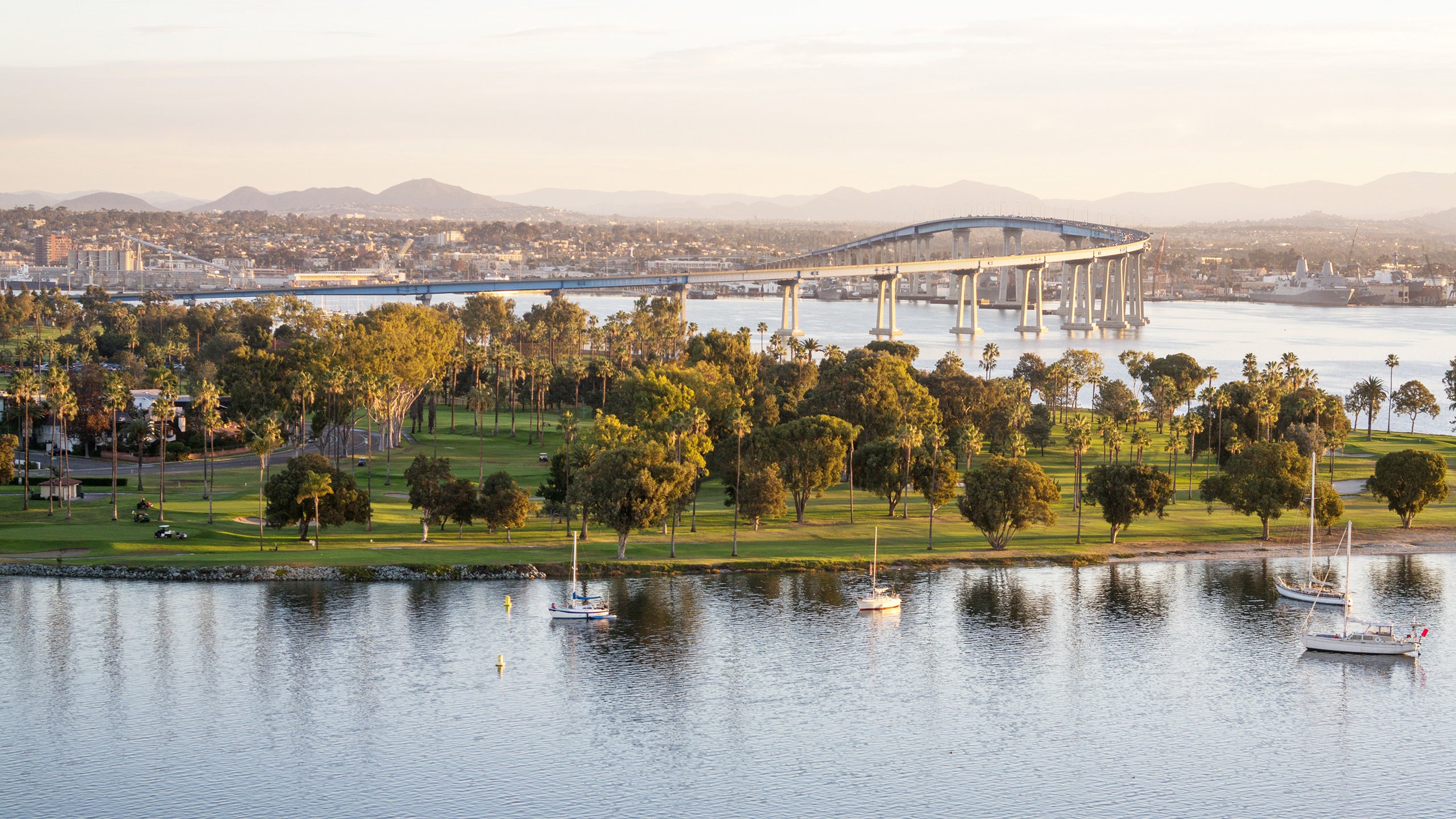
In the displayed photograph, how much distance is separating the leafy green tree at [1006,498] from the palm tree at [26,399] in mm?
47261

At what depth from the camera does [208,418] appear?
264 feet

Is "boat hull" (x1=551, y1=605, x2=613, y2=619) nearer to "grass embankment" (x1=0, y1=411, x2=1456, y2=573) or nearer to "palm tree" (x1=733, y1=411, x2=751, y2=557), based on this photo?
"grass embankment" (x1=0, y1=411, x2=1456, y2=573)

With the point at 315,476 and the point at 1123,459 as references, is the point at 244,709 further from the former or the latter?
the point at 1123,459

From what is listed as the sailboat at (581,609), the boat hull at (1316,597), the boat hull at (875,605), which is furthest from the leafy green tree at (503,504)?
the boat hull at (1316,597)

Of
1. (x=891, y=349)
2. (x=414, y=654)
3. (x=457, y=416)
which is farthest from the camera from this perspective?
(x=891, y=349)

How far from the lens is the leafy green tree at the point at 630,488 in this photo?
6562 cm

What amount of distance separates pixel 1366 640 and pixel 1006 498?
17.8m

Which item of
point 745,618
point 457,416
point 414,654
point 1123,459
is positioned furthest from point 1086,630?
point 457,416

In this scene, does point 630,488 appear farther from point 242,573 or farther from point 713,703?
point 713,703

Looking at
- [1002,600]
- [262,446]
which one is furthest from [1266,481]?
[262,446]

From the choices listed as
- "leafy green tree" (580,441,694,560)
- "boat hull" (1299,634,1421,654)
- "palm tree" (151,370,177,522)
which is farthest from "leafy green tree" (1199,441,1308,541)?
"palm tree" (151,370,177,522)

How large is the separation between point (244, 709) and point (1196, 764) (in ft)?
99.0

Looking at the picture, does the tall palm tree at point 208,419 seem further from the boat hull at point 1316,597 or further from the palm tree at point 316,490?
the boat hull at point 1316,597

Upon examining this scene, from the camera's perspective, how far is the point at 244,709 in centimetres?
4772
